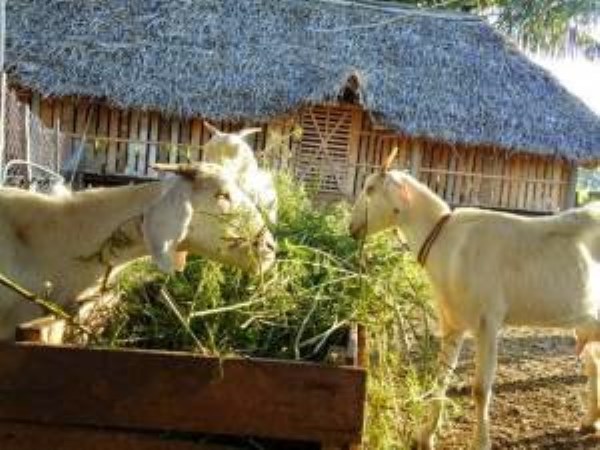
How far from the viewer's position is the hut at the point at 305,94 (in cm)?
1855

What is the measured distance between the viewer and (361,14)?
906 inches

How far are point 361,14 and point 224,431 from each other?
71.0 ft

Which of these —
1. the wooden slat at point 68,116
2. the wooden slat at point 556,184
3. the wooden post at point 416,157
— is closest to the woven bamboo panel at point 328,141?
the wooden post at point 416,157

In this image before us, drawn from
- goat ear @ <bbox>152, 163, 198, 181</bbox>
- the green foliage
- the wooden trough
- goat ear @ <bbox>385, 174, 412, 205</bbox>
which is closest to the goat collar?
goat ear @ <bbox>385, 174, 412, 205</bbox>

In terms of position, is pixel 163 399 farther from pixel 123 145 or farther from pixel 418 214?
pixel 123 145

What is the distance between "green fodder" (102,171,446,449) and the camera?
302 centimetres

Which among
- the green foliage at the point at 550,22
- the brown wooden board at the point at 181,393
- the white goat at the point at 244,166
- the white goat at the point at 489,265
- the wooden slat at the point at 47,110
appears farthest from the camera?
the green foliage at the point at 550,22

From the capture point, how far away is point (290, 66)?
1980cm

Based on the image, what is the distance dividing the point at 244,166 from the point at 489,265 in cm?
183

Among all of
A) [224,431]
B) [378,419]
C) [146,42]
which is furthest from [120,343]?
[146,42]

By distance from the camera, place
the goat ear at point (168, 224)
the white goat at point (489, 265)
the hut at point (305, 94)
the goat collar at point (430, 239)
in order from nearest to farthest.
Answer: the goat ear at point (168, 224)
the white goat at point (489, 265)
the goat collar at point (430, 239)
the hut at point (305, 94)

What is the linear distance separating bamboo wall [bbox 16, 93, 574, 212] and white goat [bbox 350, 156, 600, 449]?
1204 centimetres

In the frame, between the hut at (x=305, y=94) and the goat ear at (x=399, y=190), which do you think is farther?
the hut at (x=305, y=94)

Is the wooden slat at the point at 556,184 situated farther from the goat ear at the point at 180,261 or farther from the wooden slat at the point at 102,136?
the goat ear at the point at 180,261
